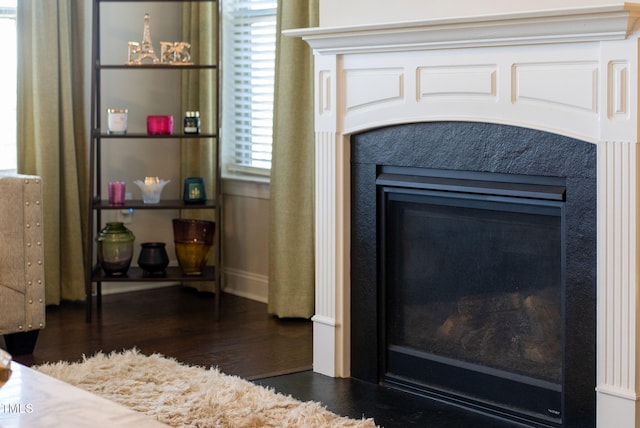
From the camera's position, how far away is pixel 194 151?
576cm

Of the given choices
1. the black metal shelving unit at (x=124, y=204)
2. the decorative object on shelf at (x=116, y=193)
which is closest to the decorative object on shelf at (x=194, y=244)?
the black metal shelving unit at (x=124, y=204)

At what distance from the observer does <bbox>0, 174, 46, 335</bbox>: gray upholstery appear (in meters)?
4.18

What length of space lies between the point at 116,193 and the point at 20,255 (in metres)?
1.00

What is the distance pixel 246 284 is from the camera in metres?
5.66

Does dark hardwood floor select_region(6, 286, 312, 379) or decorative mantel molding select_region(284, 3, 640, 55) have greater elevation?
decorative mantel molding select_region(284, 3, 640, 55)

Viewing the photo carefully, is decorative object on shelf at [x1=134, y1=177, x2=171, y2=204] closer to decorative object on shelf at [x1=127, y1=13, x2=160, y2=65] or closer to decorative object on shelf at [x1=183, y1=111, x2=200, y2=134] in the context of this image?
decorative object on shelf at [x1=183, y1=111, x2=200, y2=134]

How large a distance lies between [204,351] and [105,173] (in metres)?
1.73

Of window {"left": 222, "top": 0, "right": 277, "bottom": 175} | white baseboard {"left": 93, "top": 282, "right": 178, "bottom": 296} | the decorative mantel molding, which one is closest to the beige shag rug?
the decorative mantel molding

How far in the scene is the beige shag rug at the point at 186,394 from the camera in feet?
10.9

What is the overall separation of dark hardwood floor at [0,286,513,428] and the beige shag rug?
0.14 m

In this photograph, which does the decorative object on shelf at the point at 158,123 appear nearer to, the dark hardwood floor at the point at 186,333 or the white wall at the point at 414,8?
the dark hardwood floor at the point at 186,333

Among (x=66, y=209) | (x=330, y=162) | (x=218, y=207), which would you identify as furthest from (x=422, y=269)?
(x=66, y=209)

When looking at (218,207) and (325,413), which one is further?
(218,207)

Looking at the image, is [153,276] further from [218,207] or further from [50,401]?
[50,401]
